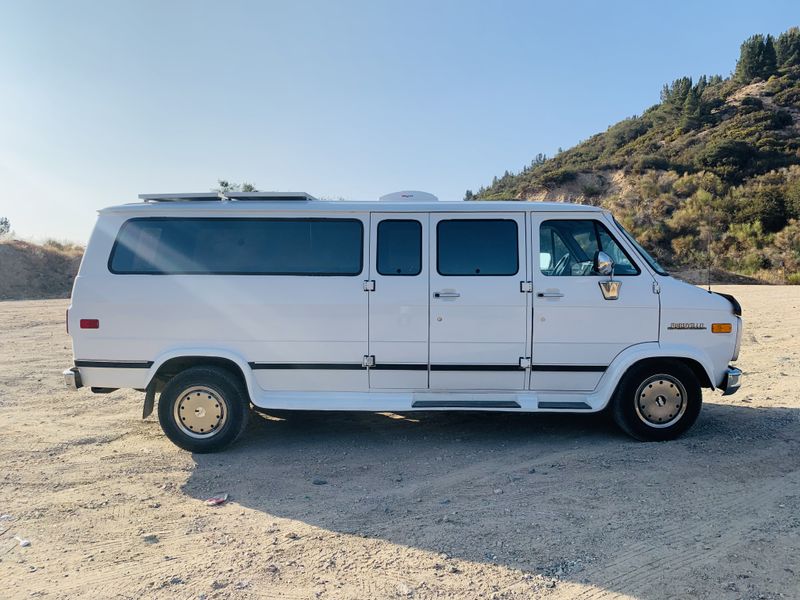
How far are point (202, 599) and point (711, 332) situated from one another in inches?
190

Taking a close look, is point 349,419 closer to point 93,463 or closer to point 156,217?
point 93,463

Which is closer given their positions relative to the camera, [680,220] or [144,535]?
[144,535]

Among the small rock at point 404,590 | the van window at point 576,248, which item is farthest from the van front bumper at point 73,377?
the van window at point 576,248

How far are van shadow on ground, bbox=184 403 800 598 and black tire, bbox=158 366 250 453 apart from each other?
256mm

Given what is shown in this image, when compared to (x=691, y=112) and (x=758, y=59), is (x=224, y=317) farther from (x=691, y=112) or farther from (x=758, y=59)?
(x=758, y=59)

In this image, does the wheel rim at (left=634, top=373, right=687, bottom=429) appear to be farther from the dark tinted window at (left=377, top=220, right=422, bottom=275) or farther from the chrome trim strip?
the chrome trim strip

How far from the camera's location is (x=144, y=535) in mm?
3898

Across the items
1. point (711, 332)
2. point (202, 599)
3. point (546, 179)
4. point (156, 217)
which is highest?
point (546, 179)

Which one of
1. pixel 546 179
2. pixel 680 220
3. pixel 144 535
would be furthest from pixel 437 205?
pixel 546 179

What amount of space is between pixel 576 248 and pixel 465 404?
188 cm

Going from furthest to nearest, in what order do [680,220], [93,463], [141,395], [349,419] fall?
[680,220] < [141,395] < [349,419] < [93,463]

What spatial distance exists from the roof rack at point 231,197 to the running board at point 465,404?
2.34 meters

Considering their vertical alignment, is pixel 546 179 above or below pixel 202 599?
above

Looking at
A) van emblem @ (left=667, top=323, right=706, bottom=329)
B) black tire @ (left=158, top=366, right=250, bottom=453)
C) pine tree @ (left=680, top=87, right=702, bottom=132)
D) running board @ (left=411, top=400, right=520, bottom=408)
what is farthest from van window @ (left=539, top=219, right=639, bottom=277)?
pine tree @ (left=680, top=87, right=702, bottom=132)
